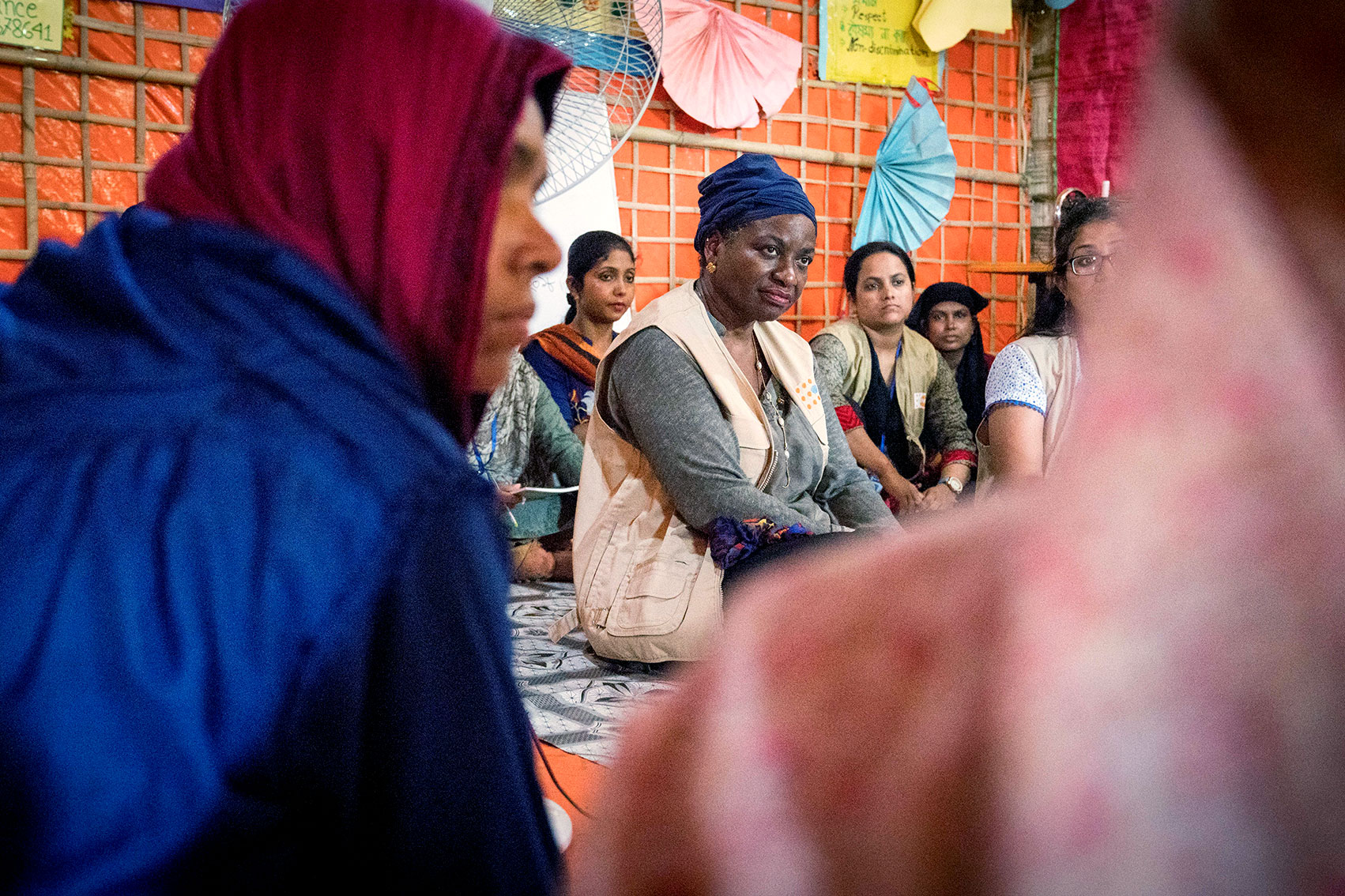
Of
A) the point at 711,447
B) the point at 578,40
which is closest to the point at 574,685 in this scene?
the point at 711,447

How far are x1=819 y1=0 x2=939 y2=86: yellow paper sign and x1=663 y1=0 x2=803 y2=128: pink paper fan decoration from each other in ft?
0.73

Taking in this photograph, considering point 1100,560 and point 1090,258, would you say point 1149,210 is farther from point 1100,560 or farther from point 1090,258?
point 1090,258

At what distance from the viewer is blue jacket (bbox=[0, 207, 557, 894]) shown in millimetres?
443

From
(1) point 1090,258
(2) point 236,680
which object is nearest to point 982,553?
(2) point 236,680

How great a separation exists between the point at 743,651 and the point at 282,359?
1.45 ft

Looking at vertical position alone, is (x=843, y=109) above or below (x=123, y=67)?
above

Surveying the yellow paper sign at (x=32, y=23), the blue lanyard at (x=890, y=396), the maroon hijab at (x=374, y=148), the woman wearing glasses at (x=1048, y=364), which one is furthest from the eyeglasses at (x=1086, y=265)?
the yellow paper sign at (x=32, y=23)

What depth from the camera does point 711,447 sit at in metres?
1.62

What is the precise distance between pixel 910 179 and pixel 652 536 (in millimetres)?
2988

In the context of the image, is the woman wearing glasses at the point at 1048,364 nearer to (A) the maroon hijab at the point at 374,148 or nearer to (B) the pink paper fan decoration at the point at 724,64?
(A) the maroon hijab at the point at 374,148

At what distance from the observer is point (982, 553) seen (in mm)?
140

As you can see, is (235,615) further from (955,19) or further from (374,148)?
(955,19)

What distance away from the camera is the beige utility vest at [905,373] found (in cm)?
289

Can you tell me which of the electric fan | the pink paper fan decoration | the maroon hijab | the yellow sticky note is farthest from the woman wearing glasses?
the yellow sticky note
